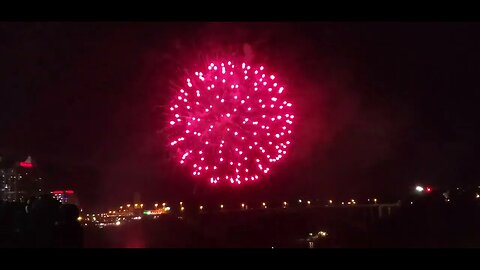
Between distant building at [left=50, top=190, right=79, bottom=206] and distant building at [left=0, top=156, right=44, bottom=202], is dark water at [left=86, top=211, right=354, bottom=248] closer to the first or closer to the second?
distant building at [left=50, top=190, right=79, bottom=206]

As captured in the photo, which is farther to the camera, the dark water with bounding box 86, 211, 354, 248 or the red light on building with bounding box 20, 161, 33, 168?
the red light on building with bounding box 20, 161, 33, 168

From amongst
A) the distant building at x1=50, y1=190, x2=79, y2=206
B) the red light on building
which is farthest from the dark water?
the red light on building

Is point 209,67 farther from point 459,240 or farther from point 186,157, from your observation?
point 459,240

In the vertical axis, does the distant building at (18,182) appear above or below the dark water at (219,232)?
above

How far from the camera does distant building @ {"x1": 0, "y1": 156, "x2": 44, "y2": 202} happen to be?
43906 mm

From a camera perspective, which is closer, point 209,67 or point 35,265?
point 35,265

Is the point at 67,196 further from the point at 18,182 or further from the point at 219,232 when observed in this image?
the point at 219,232

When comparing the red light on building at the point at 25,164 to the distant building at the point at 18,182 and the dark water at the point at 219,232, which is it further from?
the dark water at the point at 219,232

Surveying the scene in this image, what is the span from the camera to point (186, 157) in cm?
1747

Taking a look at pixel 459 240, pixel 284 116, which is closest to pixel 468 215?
pixel 459 240

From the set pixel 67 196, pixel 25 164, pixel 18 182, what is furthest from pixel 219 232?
pixel 18 182

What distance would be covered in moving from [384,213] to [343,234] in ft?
7.09

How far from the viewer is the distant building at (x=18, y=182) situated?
43906 millimetres

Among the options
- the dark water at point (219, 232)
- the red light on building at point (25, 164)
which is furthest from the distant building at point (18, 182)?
the dark water at point (219, 232)
